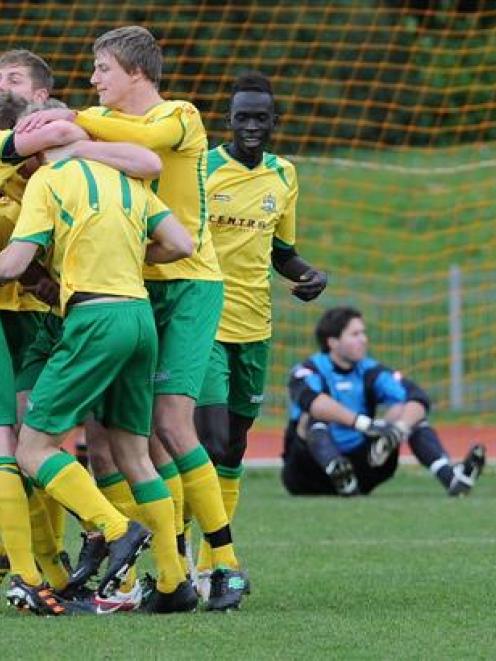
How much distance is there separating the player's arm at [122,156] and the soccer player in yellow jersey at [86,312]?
0.15 feet

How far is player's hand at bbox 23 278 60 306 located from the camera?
676 centimetres

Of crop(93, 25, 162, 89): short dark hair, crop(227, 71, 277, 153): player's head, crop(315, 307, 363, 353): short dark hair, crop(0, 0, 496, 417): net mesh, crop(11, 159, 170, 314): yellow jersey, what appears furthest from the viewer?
crop(0, 0, 496, 417): net mesh

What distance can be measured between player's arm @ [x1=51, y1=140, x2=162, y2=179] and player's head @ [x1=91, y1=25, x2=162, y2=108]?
12.3 inches

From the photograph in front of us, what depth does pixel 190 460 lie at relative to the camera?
694 cm

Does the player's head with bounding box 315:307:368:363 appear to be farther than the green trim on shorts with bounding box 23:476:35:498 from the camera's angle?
Yes

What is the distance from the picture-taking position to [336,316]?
12219mm

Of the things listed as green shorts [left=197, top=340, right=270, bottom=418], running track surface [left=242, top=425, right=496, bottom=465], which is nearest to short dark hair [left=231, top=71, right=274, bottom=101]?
green shorts [left=197, top=340, right=270, bottom=418]

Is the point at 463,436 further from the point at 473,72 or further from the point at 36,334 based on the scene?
the point at 36,334

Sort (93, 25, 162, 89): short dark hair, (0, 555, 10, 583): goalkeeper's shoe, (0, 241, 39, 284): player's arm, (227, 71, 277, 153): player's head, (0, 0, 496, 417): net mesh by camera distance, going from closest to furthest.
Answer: (0, 241, 39, 284): player's arm < (93, 25, 162, 89): short dark hair < (0, 555, 10, 583): goalkeeper's shoe < (227, 71, 277, 153): player's head < (0, 0, 496, 417): net mesh

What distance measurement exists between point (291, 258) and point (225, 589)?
1.70m

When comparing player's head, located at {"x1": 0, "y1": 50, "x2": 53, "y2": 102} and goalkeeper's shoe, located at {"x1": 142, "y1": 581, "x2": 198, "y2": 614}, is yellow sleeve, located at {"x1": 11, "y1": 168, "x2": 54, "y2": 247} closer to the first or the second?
player's head, located at {"x1": 0, "y1": 50, "x2": 53, "y2": 102}

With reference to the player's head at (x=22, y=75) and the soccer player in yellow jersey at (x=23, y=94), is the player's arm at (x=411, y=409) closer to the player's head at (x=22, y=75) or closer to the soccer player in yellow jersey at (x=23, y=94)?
the soccer player in yellow jersey at (x=23, y=94)

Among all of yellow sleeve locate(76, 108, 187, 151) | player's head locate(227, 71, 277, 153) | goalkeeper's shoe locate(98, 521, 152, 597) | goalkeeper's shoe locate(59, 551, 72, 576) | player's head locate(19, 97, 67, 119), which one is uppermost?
player's head locate(227, 71, 277, 153)

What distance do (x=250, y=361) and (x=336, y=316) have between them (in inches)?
170
